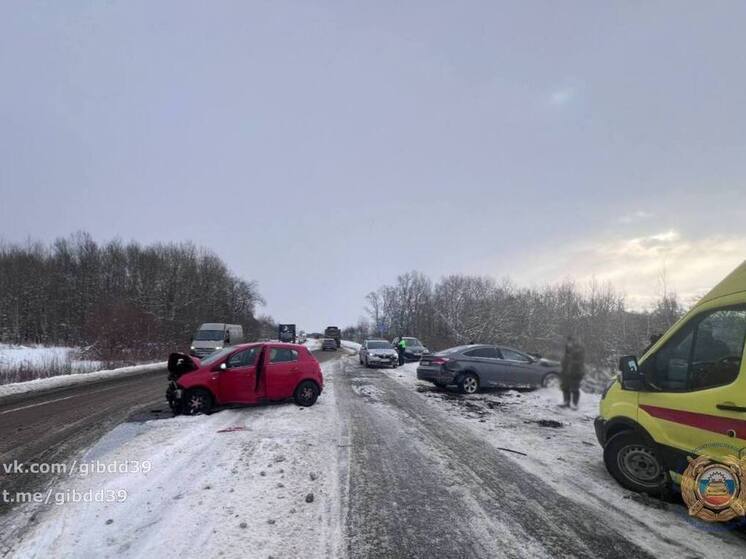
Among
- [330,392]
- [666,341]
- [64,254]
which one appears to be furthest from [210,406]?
[64,254]

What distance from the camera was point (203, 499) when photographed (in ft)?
15.8

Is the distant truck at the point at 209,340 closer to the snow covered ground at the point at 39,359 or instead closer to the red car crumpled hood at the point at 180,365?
the snow covered ground at the point at 39,359

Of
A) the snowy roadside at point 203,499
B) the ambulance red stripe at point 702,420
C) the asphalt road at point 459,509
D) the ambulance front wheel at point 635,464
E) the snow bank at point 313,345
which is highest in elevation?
the ambulance red stripe at point 702,420

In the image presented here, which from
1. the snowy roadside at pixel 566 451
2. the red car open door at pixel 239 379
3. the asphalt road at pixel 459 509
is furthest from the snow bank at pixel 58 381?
the asphalt road at pixel 459 509

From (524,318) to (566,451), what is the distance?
117 feet

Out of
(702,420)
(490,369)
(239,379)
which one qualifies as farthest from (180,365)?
(702,420)

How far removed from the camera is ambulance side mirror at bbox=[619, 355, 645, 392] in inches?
211

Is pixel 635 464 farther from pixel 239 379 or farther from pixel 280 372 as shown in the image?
pixel 239 379

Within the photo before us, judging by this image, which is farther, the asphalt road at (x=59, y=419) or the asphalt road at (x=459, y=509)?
the asphalt road at (x=59, y=419)

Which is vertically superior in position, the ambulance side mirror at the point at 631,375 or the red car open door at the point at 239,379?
the ambulance side mirror at the point at 631,375

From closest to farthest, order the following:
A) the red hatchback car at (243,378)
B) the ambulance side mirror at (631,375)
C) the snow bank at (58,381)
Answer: the ambulance side mirror at (631,375), the red hatchback car at (243,378), the snow bank at (58,381)

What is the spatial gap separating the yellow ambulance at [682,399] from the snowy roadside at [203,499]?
3.62 meters

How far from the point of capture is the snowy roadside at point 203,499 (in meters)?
3.89

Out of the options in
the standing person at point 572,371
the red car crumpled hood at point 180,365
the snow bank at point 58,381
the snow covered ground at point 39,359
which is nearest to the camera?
the red car crumpled hood at point 180,365
